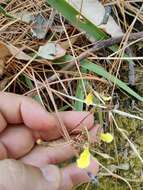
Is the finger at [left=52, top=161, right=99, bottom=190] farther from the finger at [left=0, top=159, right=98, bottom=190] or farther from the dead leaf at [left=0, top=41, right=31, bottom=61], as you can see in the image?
the dead leaf at [left=0, top=41, right=31, bottom=61]

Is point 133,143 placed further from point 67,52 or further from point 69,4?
point 69,4

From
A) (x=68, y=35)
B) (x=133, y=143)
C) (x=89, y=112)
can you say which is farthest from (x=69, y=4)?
(x=133, y=143)

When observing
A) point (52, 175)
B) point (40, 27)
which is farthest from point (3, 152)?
point (40, 27)

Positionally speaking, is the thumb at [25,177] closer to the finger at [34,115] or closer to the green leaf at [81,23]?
the finger at [34,115]

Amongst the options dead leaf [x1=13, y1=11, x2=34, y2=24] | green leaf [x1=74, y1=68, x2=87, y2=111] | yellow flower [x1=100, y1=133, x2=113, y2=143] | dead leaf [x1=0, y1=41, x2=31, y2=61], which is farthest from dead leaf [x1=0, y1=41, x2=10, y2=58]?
yellow flower [x1=100, y1=133, x2=113, y2=143]

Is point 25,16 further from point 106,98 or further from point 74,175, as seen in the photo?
point 74,175

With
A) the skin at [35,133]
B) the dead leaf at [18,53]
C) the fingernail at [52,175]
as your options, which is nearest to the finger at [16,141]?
the skin at [35,133]

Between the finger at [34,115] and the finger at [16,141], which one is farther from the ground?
the finger at [34,115]
